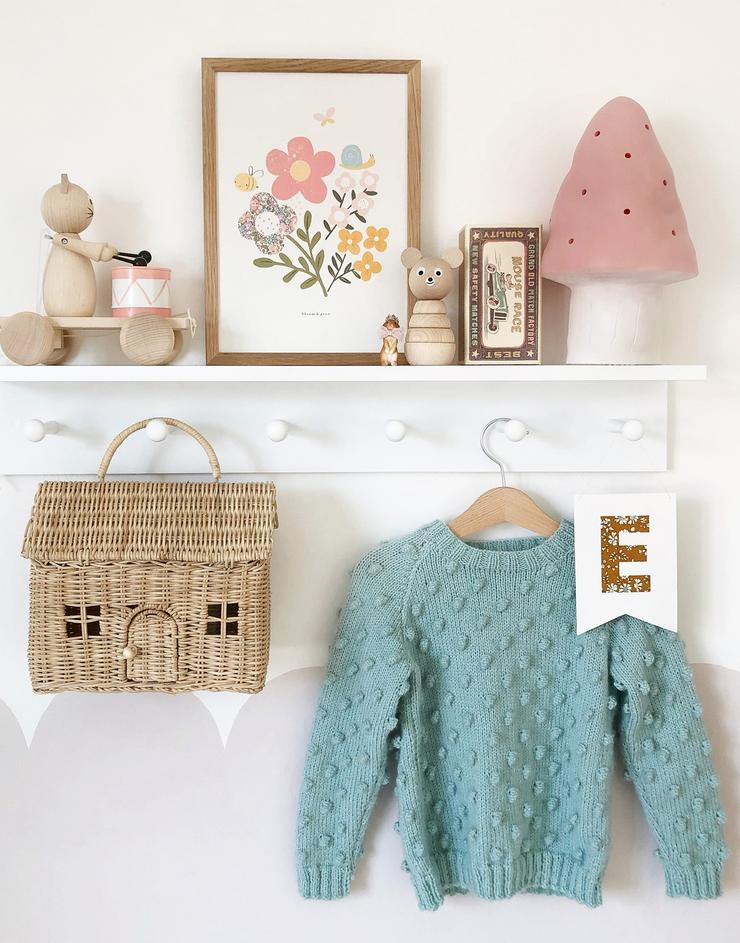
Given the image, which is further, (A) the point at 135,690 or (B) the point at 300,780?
(B) the point at 300,780

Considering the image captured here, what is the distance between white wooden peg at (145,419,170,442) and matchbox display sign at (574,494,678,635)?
56 centimetres

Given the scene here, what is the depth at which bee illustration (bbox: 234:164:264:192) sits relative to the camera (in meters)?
1.24

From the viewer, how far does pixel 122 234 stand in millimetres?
1271

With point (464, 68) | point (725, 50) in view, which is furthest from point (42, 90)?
point (725, 50)

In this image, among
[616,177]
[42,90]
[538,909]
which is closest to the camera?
[616,177]

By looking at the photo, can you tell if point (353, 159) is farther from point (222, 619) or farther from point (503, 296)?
point (222, 619)

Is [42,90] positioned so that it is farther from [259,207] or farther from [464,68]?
[464,68]

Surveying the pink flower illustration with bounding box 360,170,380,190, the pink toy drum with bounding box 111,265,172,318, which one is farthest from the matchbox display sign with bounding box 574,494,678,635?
the pink toy drum with bounding box 111,265,172,318

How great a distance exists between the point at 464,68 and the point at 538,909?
1.22m

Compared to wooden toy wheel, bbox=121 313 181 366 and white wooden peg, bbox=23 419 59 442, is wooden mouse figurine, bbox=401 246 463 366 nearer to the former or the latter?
wooden toy wheel, bbox=121 313 181 366

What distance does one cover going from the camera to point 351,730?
1.25 metres

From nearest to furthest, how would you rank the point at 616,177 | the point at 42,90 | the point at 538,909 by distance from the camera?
the point at 616,177 < the point at 42,90 < the point at 538,909

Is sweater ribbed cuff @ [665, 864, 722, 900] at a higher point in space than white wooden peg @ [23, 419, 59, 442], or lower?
lower

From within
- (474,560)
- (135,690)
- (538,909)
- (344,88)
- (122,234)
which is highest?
(344,88)
